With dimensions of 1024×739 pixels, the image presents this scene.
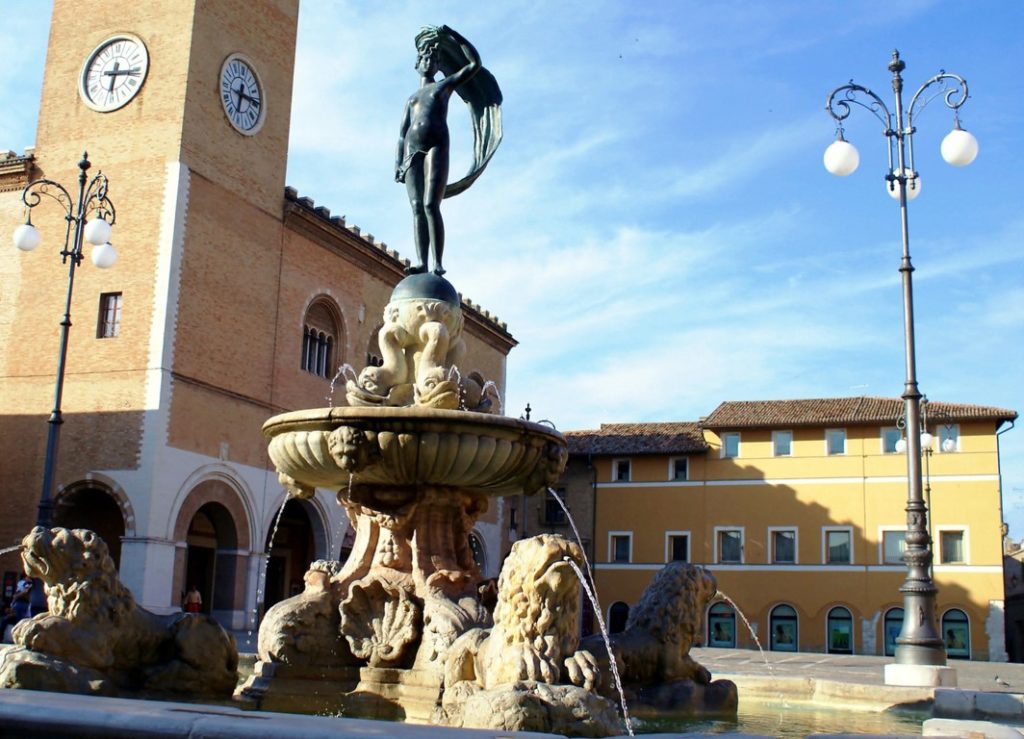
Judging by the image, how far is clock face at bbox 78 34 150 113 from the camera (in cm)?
2806

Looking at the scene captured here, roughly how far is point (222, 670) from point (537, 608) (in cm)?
256

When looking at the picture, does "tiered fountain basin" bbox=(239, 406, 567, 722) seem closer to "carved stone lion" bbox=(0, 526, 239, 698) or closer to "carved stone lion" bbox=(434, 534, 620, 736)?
"carved stone lion" bbox=(0, 526, 239, 698)

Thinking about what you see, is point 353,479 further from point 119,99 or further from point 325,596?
point 119,99

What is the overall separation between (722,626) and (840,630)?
4.39 m

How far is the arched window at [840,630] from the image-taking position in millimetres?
40656

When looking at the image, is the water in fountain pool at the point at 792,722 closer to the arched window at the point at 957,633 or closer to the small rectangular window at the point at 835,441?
the arched window at the point at 957,633

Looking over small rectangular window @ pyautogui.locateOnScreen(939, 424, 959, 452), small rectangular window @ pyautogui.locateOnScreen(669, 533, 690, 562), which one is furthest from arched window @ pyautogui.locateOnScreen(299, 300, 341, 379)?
small rectangular window @ pyautogui.locateOnScreen(939, 424, 959, 452)

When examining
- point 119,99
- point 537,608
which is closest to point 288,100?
point 119,99

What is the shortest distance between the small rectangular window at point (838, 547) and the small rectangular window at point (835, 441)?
3.07m

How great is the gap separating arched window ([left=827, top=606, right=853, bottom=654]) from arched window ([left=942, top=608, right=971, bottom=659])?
332cm

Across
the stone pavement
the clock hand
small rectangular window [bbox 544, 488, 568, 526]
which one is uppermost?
the clock hand

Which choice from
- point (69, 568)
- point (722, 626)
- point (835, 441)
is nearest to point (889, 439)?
point (835, 441)

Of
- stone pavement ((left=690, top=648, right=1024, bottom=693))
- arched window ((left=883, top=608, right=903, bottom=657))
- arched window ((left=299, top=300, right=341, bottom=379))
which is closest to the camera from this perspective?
stone pavement ((left=690, top=648, right=1024, bottom=693))

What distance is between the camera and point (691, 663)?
7367 mm
